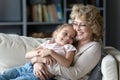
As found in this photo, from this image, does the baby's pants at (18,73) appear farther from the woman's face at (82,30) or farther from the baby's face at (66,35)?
the woman's face at (82,30)

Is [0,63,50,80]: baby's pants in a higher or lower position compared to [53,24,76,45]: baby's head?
lower

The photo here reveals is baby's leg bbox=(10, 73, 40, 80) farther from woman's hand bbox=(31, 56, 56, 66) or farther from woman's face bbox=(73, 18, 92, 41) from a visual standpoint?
woman's face bbox=(73, 18, 92, 41)

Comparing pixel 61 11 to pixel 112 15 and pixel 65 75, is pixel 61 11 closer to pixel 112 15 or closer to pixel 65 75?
pixel 112 15

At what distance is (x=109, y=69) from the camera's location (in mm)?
2023

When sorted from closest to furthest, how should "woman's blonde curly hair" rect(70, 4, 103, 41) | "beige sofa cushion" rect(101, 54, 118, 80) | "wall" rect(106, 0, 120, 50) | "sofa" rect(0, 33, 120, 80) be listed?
"beige sofa cushion" rect(101, 54, 118, 80)
"woman's blonde curly hair" rect(70, 4, 103, 41)
"sofa" rect(0, 33, 120, 80)
"wall" rect(106, 0, 120, 50)

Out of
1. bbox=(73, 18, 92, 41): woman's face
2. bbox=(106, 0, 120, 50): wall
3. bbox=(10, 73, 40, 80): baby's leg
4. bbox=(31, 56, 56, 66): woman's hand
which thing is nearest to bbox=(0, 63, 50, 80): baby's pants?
bbox=(10, 73, 40, 80): baby's leg

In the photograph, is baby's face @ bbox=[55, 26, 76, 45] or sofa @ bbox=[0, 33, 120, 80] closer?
baby's face @ bbox=[55, 26, 76, 45]

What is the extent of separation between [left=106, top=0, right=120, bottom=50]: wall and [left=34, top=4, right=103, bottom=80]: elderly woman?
220 cm

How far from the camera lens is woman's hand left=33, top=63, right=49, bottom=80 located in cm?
208

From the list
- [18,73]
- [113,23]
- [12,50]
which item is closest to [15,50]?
[12,50]

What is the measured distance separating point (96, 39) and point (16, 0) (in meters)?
2.08

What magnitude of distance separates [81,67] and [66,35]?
0.95ft

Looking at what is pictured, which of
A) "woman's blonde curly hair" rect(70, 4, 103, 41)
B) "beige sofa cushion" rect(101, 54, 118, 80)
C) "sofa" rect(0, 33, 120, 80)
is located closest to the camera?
"beige sofa cushion" rect(101, 54, 118, 80)

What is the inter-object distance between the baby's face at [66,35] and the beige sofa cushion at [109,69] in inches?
13.1
